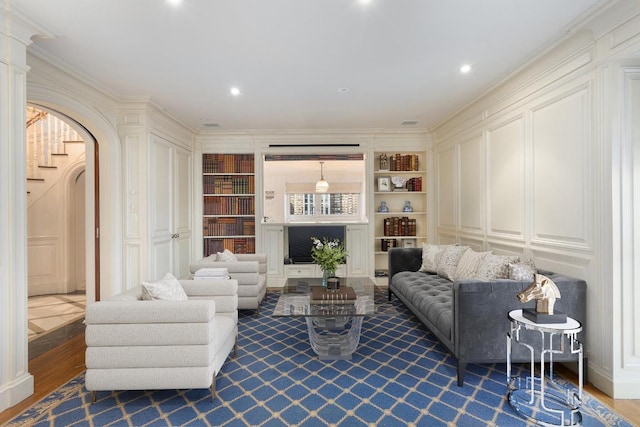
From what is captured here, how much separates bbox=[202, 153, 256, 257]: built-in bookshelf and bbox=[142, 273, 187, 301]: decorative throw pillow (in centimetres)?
336

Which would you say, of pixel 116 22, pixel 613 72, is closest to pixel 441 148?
pixel 613 72

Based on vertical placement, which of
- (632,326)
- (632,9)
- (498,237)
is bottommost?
(632,326)

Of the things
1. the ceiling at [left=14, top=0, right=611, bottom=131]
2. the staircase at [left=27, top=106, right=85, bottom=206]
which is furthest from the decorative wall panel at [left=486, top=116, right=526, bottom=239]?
the staircase at [left=27, top=106, right=85, bottom=206]

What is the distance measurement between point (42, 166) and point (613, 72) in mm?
7363

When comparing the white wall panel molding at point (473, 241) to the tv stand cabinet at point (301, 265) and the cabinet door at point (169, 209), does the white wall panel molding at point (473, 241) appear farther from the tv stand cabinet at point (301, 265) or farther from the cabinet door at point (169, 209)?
the cabinet door at point (169, 209)

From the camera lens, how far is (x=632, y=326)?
2.44m

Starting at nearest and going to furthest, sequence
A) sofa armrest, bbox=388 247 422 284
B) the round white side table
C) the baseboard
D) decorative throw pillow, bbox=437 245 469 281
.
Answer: the round white side table
the baseboard
decorative throw pillow, bbox=437 245 469 281
sofa armrest, bbox=388 247 422 284

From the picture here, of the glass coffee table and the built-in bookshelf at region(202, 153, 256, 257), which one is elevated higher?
the built-in bookshelf at region(202, 153, 256, 257)

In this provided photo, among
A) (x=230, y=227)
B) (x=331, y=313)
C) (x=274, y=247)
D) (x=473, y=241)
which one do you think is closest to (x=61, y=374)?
(x=331, y=313)

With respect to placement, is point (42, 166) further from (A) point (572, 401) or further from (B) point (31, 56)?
(A) point (572, 401)

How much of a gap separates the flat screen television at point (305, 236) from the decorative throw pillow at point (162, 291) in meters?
3.51

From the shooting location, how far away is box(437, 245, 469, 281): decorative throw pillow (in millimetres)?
4162

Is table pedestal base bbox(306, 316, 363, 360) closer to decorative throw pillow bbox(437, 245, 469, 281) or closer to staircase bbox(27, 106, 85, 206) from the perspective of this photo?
decorative throw pillow bbox(437, 245, 469, 281)

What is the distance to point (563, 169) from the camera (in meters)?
2.91
